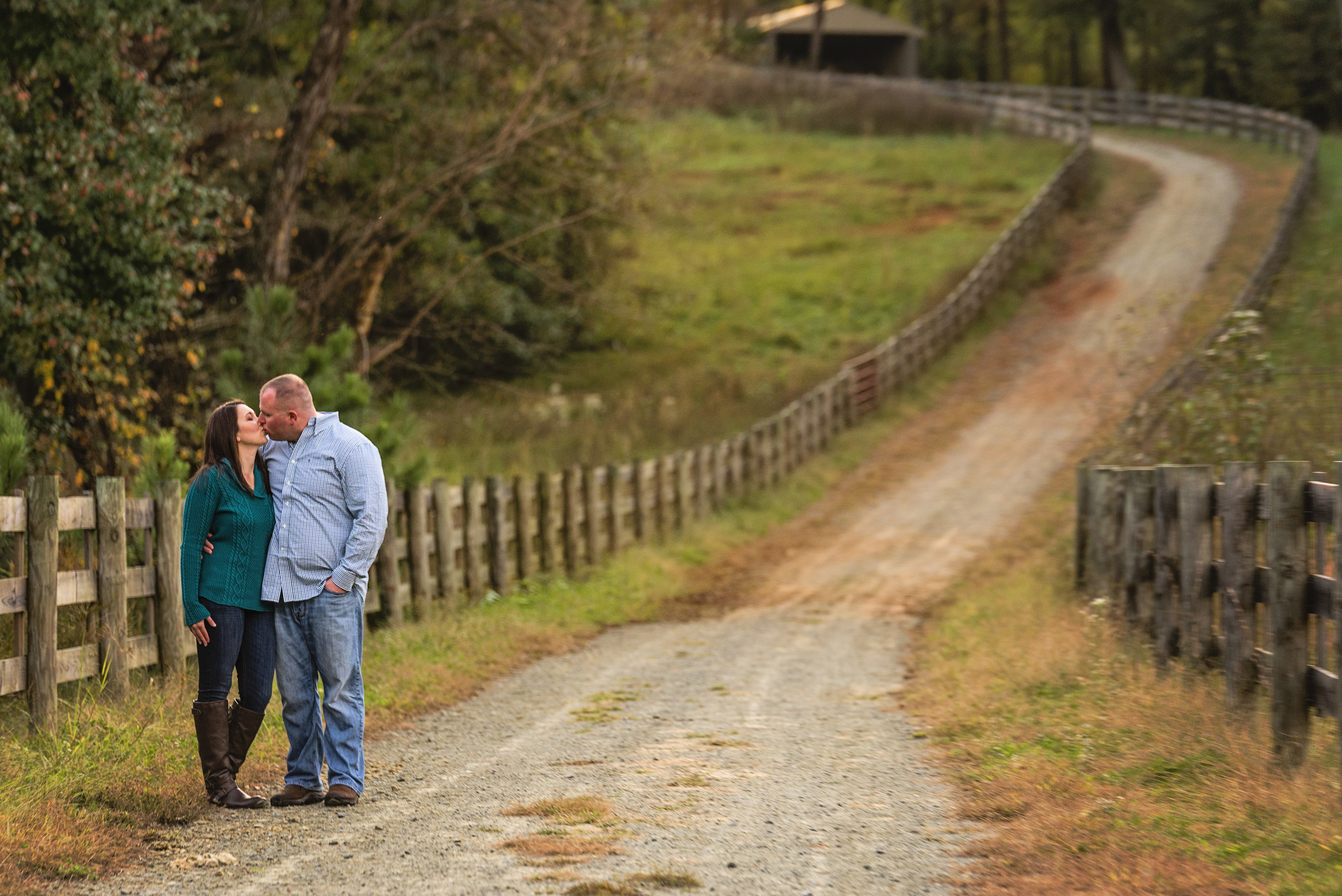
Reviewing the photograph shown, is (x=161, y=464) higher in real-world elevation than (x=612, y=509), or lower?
higher

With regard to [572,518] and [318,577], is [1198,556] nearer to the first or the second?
[318,577]

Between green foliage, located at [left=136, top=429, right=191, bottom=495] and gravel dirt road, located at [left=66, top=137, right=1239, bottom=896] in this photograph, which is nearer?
gravel dirt road, located at [left=66, top=137, right=1239, bottom=896]

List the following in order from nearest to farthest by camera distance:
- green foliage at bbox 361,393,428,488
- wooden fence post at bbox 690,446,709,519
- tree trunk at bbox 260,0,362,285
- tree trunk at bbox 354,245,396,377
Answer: green foliage at bbox 361,393,428,488 < tree trunk at bbox 260,0,362,285 < tree trunk at bbox 354,245,396,377 < wooden fence post at bbox 690,446,709,519

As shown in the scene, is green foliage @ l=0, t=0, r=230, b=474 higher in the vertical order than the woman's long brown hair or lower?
higher

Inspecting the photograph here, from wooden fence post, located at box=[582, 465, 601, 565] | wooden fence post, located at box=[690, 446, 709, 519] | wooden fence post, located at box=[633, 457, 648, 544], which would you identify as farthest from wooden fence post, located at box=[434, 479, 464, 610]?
wooden fence post, located at box=[690, 446, 709, 519]

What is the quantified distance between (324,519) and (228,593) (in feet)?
1.78

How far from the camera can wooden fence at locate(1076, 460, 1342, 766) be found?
19.0ft

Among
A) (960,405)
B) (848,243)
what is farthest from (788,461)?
(848,243)

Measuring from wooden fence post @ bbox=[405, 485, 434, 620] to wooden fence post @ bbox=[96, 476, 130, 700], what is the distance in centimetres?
376

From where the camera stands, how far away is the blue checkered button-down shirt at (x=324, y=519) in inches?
226

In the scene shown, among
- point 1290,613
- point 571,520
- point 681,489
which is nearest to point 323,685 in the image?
point 1290,613

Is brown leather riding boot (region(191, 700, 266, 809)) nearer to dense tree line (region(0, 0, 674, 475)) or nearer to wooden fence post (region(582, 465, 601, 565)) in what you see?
dense tree line (region(0, 0, 674, 475))

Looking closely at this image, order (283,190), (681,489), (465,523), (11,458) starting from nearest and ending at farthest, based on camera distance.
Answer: (11,458), (465,523), (283,190), (681,489)

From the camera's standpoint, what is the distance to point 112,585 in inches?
279
